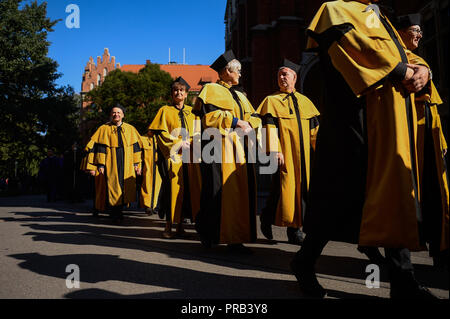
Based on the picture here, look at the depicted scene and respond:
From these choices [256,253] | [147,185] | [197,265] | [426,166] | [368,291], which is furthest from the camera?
[147,185]

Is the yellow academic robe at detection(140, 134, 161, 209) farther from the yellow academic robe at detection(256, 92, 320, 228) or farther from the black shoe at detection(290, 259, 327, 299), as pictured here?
the black shoe at detection(290, 259, 327, 299)

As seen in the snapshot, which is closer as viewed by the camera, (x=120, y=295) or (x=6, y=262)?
(x=120, y=295)

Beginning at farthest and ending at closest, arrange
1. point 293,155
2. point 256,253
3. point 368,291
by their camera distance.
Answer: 1. point 293,155
2. point 256,253
3. point 368,291

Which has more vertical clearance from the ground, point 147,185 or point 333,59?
point 333,59

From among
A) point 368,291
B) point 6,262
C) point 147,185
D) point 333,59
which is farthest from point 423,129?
point 147,185

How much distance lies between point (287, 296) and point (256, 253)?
5.45ft

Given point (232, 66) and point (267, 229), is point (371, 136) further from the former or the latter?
point (267, 229)

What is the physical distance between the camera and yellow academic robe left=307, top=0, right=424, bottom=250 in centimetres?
221

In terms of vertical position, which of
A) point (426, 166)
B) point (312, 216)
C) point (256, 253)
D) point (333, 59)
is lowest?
point (256, 253)

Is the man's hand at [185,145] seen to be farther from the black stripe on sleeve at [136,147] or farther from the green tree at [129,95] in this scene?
the green tree at [129,95]

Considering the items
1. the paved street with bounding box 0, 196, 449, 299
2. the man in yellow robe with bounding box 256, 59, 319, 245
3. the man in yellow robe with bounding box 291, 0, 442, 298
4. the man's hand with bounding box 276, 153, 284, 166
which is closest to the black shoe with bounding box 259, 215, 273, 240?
the man in yellow robe with bounding box 256, 59, 319, 245

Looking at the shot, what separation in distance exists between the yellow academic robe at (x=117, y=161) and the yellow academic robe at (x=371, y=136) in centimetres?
558
